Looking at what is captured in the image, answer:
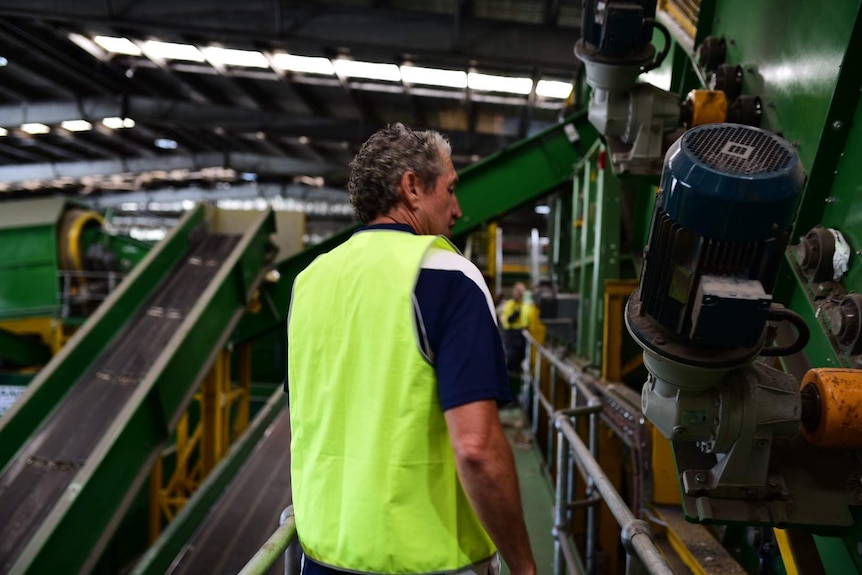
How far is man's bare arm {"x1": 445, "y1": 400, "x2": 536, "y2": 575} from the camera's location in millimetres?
1028

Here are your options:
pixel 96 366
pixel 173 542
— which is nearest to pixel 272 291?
pixel 96 366

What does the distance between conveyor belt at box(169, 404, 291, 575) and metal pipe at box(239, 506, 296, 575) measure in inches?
79.3

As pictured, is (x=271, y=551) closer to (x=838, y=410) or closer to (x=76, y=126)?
(x=838, y=410)

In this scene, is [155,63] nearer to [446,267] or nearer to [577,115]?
[577,115]

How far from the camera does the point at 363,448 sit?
3.61 feet

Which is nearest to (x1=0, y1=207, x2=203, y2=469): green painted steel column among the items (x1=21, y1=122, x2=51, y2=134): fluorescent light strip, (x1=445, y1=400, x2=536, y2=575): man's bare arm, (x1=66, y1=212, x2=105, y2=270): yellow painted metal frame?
(x1=66, y1=212, x2=105, y2=270): yellow painted metal frame

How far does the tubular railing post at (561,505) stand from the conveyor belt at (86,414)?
8.84 feet

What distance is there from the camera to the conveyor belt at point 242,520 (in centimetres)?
338

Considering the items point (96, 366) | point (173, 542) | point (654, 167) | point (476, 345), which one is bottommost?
A: point (173, 542)

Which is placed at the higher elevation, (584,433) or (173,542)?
(584,433)

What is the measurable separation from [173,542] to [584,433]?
3190 millimetres

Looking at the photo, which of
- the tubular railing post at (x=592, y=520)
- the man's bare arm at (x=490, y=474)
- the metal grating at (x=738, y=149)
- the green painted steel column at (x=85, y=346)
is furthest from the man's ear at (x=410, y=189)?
the green painted steel column at (x=85, y=346)

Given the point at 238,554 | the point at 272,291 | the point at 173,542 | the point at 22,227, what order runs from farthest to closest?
the point at 22,227 → the point at 272,291 → the point at 173,542 → the point at 238,554

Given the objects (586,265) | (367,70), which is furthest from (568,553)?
(367,70)
